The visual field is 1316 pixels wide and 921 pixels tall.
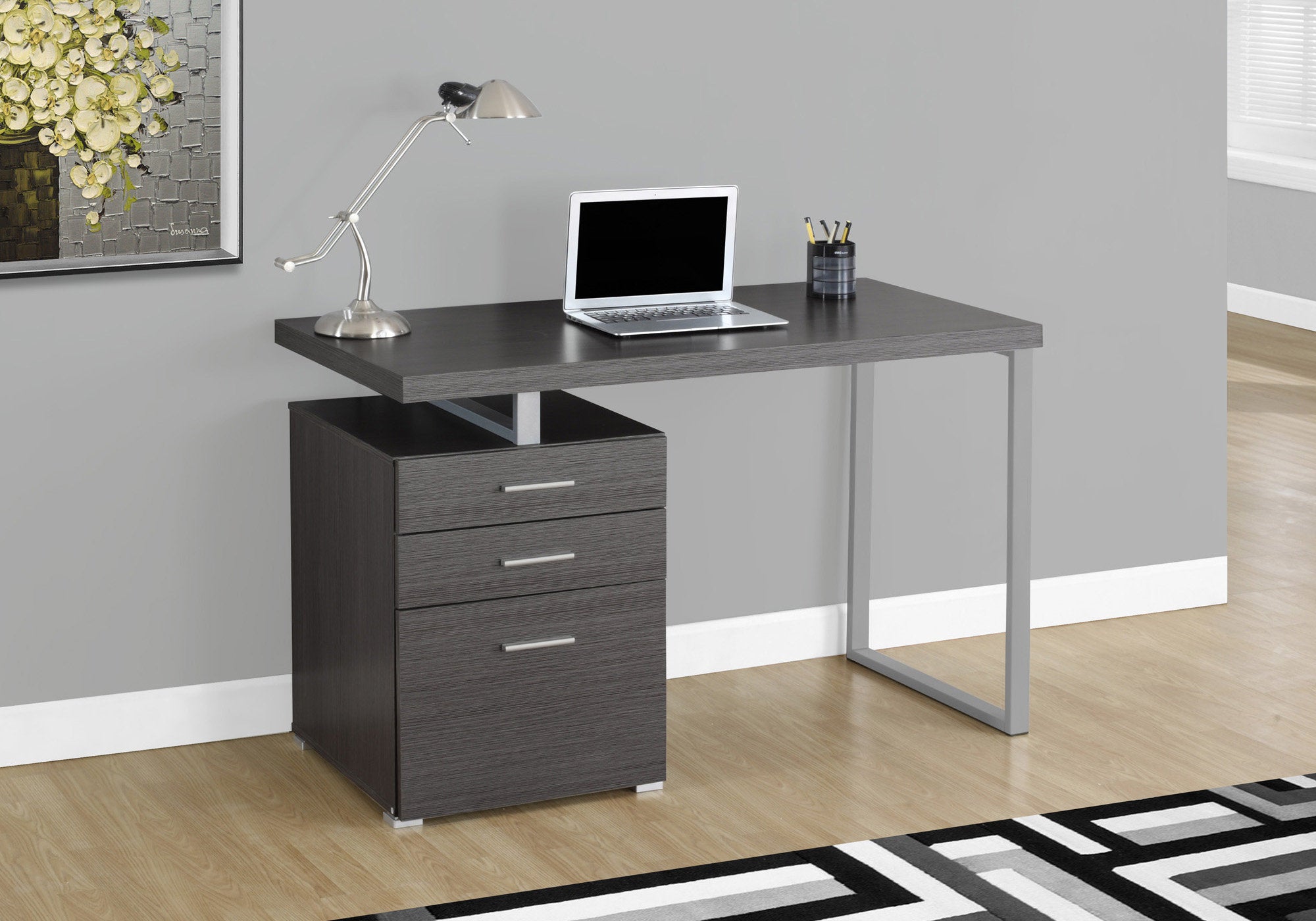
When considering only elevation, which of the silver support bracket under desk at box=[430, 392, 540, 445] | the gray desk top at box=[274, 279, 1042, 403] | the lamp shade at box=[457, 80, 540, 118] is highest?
the lamp shade at box=[457, 80, 540, 118]

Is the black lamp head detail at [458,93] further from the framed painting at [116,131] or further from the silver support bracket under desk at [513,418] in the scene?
the silver support bracket under desk at [513,418]

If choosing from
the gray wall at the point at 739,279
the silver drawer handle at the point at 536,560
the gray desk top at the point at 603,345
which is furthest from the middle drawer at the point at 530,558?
the gray wall at the point at 739,279

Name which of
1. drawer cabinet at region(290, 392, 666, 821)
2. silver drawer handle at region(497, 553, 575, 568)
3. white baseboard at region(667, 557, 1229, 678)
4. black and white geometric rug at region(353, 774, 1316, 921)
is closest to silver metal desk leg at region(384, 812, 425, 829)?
drawer cabinet at region(290, 392, 666, 821)

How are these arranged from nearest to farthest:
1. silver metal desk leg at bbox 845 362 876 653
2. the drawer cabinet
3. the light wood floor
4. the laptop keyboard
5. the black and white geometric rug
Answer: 1. the black and white geometric rug
2. the light wood floor
3. the drawer cabinet
4. the laptop keyboard
5. silver metal desk leg at bbox 845 362 876 653

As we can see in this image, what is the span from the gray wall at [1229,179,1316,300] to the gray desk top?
4.65 m

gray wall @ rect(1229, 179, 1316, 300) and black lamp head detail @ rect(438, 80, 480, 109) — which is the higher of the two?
black lamp head detail @ rect(438, 80, 480, 109)

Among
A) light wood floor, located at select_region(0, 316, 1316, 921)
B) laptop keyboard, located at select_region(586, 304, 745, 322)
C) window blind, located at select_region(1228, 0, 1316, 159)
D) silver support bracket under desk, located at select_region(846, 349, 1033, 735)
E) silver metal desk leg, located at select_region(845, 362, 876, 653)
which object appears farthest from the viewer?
window blind, located at select_region(1228, 0, 1316, 159)

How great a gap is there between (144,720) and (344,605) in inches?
20.8

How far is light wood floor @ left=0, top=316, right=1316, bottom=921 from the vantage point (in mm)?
2902

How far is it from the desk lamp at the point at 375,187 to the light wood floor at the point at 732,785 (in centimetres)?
81

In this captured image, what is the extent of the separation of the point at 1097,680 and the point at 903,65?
1.34 m

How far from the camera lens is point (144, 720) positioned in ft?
11.3

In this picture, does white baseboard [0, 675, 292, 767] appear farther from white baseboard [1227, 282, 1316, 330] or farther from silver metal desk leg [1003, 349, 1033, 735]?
white baseboard [1227, 282, 1316, 330]

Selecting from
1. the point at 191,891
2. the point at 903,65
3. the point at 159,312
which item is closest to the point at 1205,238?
the point at 903,65
